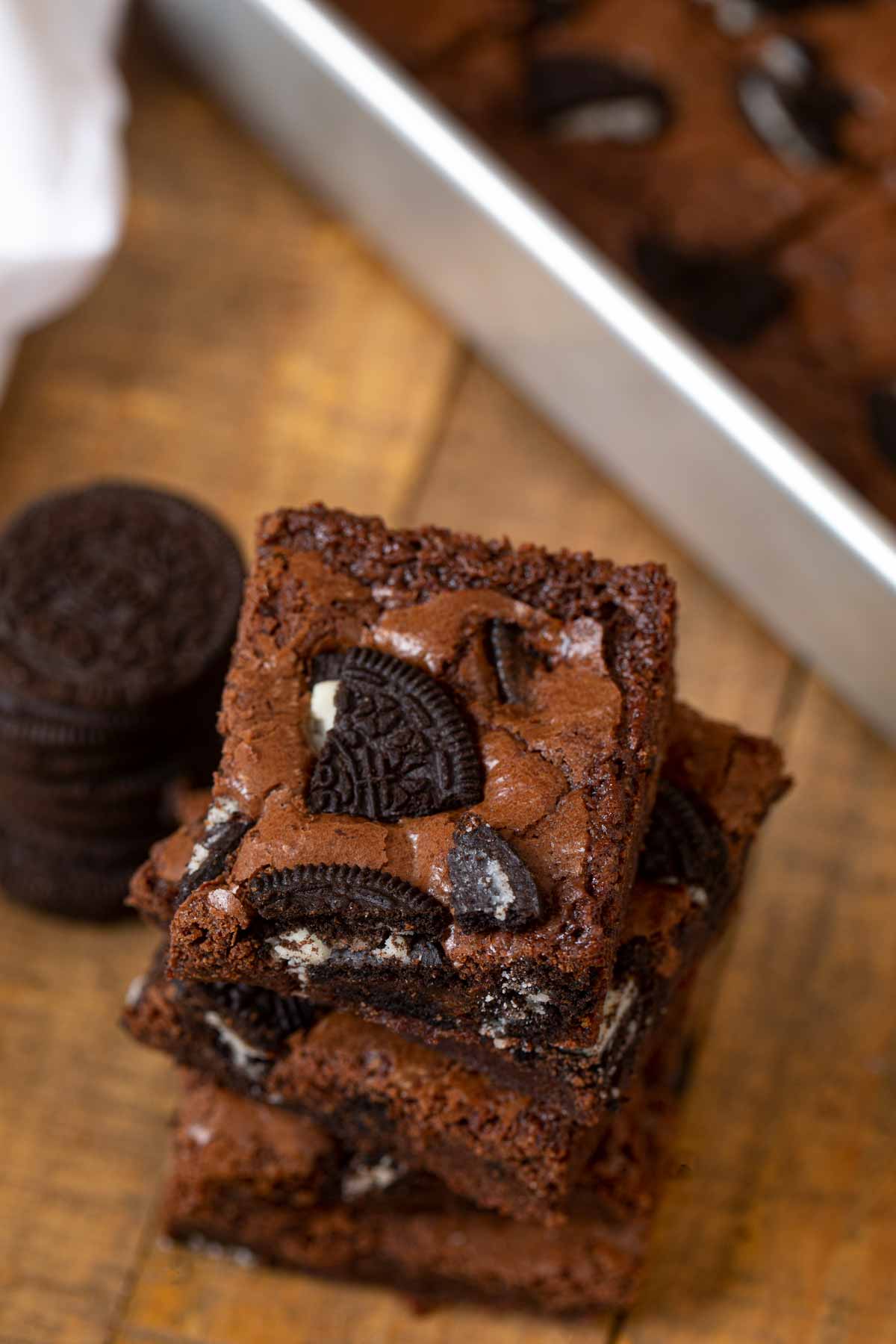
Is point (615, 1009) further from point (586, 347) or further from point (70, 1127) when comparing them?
point (586, 347)

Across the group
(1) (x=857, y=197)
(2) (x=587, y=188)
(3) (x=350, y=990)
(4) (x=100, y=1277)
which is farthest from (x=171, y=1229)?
(1) (x=857, y=197)

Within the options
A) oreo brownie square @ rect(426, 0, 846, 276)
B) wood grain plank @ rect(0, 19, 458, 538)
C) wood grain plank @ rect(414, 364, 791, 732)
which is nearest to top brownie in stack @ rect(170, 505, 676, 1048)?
wood grain plank @ rect(414, 364, 791, 732)

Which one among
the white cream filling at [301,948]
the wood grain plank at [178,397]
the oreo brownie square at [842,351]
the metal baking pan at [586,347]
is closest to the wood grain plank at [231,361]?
the wood grain plank at [178,397]

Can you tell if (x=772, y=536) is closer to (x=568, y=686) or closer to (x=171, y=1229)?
(x=568, y=686)

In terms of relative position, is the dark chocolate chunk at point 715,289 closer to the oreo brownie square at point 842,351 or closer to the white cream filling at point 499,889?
the oreo brownie square at point 842,351

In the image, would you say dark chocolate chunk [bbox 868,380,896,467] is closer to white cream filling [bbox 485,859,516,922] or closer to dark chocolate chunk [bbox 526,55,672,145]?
dark chocolate chunk [bbox 526,55,672,145]

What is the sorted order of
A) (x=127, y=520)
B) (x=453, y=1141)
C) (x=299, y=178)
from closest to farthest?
1. (x=453, y=1141)
2. (x=127, y=520)
3. (x=299, y=178)
